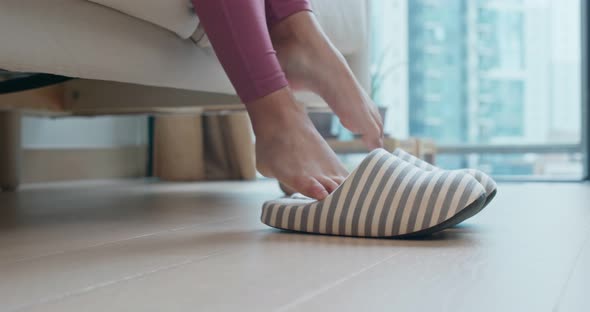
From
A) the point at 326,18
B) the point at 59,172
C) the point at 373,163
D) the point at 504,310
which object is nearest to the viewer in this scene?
the point at 504,310

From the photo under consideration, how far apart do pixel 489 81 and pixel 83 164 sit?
170 cm

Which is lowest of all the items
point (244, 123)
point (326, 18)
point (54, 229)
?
point (54, 229)

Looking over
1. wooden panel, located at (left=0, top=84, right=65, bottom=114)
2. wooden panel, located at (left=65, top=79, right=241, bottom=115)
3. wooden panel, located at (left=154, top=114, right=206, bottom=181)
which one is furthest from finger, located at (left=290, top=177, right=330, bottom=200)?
wooden panel, located at (left=154, top=114, right=206, bottom=181)

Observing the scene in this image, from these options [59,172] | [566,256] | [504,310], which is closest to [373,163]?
[566,256]

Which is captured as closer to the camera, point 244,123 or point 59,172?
point 59,172

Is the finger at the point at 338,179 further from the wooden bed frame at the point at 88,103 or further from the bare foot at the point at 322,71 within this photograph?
the wooden bed frame at the point at 88,103

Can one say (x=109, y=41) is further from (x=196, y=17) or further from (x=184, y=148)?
(x=184, y=148)

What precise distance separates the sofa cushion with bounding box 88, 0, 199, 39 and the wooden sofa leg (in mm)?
909

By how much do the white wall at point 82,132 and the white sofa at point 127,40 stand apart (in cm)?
73

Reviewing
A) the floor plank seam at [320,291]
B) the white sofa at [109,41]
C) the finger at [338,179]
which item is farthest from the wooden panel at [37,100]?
the floor plank seam at [320,291]

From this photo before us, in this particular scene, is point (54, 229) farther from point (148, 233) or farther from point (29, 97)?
point (29, 97)

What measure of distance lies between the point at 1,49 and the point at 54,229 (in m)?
0.24

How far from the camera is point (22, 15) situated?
76cm

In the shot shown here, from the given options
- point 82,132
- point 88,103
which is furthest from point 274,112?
point 82,132
